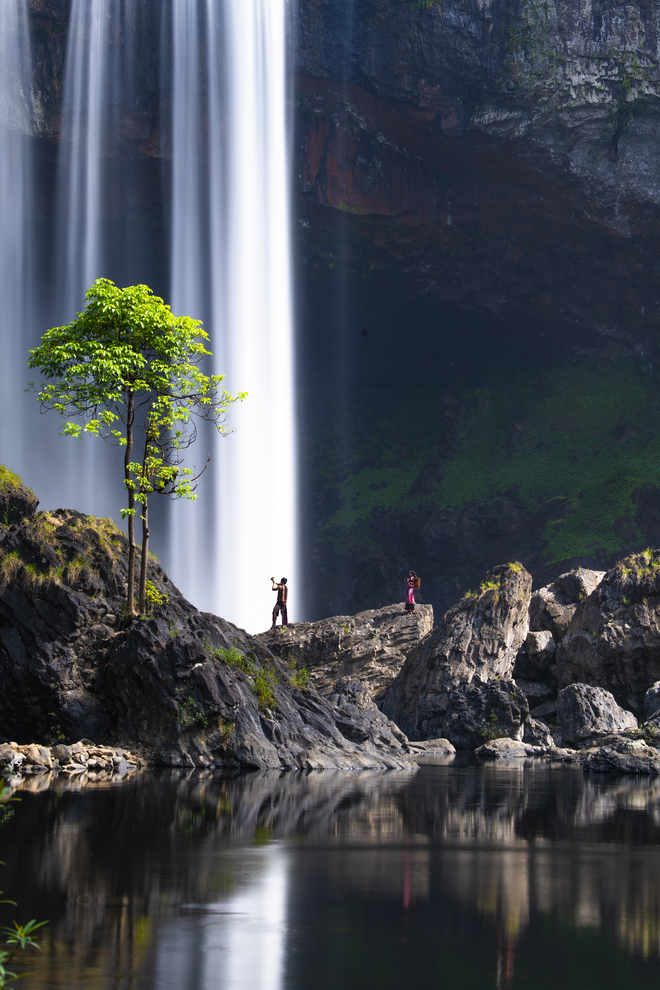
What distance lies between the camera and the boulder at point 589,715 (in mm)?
20062

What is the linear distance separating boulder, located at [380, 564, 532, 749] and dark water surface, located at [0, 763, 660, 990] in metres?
13.6

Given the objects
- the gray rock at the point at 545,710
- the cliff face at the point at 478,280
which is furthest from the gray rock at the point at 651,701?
the cliff face at the point at 478,280

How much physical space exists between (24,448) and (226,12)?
26225mm

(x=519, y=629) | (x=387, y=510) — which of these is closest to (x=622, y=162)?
(x=387, y=510)

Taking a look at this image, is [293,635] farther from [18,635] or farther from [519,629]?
[18,635]

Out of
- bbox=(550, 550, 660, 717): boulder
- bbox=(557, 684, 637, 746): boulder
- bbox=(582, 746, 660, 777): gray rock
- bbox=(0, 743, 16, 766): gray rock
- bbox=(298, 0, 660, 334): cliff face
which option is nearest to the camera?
bbox=(0, 743, 16, 766): gray rock

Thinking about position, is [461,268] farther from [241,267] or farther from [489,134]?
[241,267]

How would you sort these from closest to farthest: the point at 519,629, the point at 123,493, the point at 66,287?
the point at 519,629 < the point at 66,287 < the point at 123,493

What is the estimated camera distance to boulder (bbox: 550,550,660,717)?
23891 mm

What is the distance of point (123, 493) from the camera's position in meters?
54.2

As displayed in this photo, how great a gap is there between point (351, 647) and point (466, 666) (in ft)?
15.6

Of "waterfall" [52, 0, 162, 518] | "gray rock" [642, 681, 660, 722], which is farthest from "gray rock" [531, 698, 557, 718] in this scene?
"waterfall" [52, 0, 162, 518]

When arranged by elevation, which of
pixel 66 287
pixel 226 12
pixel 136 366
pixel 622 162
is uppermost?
pixel 226 12

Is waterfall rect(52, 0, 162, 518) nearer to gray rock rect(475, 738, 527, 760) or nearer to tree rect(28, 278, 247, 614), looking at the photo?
tree rect(28, 278, 247, 614)
